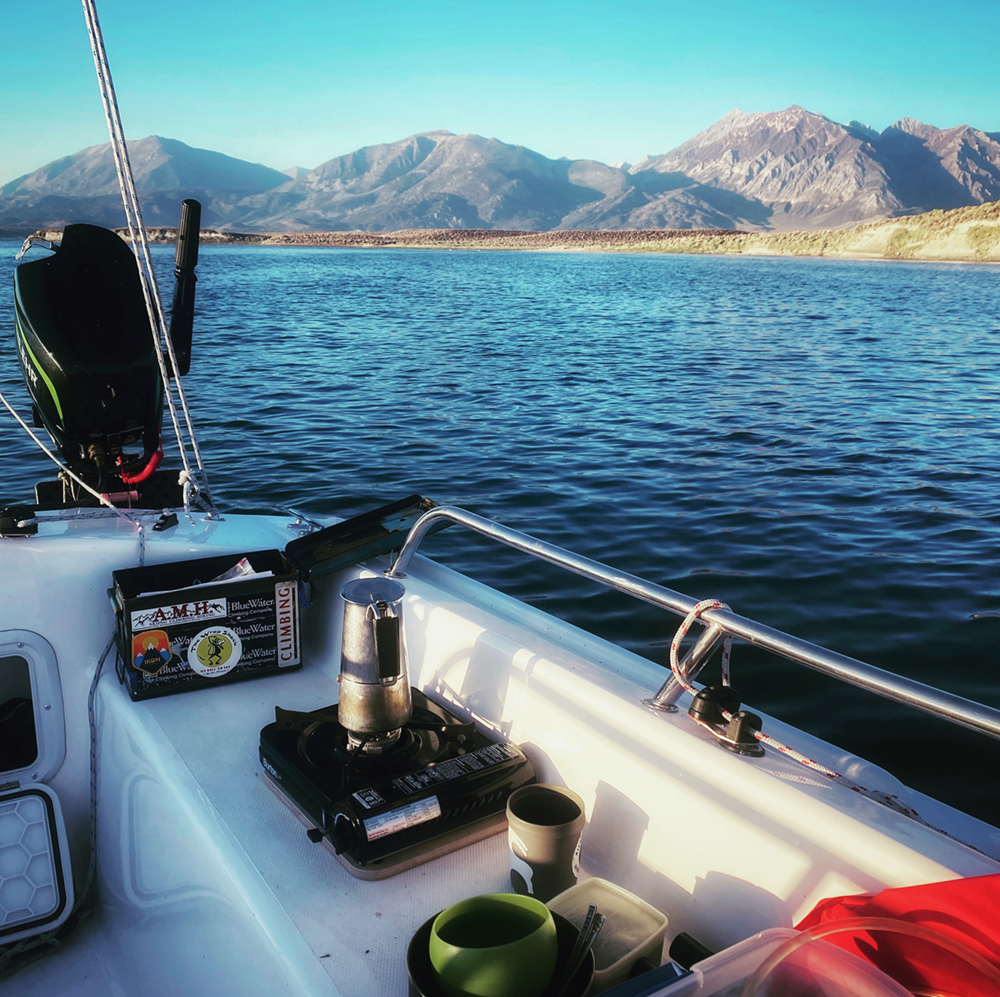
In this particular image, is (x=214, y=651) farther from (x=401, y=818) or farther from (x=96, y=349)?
(x=96, y=349)

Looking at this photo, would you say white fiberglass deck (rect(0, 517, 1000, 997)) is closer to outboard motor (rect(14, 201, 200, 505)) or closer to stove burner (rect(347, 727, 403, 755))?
stove burner (rect(347, 727, 403, 755))

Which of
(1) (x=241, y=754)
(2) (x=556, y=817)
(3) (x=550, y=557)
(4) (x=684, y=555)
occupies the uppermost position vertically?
(3) (x=550, y=557)

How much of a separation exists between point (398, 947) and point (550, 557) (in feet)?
3.06

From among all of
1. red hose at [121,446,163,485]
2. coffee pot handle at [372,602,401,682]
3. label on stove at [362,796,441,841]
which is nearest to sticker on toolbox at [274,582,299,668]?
coffee pot handle at [372,602,401,682]

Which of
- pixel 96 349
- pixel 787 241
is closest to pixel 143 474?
pixel 96 349

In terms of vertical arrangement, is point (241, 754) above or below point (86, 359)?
below

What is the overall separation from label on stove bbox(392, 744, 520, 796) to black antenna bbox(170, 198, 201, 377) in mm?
1771

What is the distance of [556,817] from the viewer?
5.31 ft

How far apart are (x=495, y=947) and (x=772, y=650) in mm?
754

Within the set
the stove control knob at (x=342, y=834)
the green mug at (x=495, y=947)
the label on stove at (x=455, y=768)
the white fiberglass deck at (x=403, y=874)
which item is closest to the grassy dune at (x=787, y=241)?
the white fiberglass deck at (x=403, y=874)

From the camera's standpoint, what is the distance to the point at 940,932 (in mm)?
1100

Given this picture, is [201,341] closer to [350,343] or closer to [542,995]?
[350,343]

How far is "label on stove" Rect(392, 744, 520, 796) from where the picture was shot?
174cm

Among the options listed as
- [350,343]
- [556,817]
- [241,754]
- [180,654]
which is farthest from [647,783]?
[350,343]
